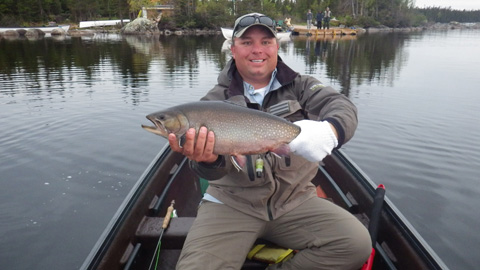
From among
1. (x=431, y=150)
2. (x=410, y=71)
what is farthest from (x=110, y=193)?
(x=410, y=71)

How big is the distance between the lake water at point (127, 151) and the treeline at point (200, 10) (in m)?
63.0

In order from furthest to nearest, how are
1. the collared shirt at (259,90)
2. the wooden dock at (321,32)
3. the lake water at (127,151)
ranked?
the wooden dock at (321,32) → the lake water at (127,151) → the collared shirt at (259,90)

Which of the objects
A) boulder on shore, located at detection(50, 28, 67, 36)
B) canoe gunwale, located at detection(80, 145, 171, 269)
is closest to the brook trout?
canoe gunwale, located at detection(80, 145, 171, 269)

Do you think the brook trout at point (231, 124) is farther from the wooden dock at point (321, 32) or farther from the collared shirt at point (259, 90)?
the wooden dock at point (321, 32)

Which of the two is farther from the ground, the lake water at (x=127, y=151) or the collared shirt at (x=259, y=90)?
the collared shirt at (x=259, y=90)

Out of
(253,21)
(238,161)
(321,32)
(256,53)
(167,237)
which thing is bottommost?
(167,237)

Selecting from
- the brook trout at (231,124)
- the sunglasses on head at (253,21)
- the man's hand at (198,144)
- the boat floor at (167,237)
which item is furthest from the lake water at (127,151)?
the man's hand at (198,144)

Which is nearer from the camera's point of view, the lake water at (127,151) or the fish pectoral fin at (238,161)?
the fish pectoral fin at (238,161)

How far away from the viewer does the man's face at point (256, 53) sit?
146 inches

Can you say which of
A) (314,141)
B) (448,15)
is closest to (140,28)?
(314,141)

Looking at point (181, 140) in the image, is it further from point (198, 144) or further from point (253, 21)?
point (253, 21)

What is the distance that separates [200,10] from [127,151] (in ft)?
252

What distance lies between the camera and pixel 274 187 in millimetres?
3236

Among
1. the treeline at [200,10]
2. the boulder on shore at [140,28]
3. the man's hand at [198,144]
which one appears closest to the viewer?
the man's hand at [198,144]
